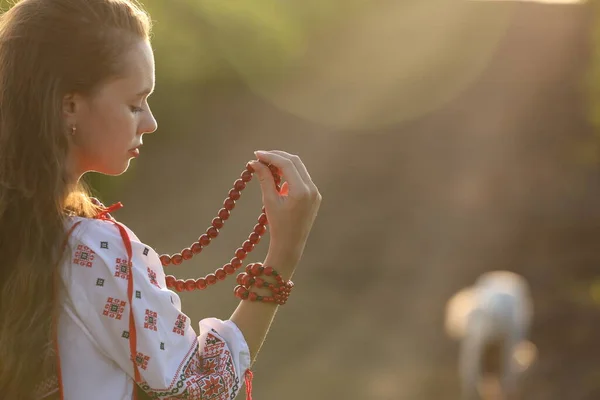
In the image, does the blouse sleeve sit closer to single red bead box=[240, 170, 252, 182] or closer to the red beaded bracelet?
the red beaded bracelet

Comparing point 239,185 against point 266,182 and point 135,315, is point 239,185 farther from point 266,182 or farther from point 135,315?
point 135,315

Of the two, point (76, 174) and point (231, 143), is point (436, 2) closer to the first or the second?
point (231, 143)

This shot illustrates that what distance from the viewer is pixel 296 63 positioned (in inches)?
598

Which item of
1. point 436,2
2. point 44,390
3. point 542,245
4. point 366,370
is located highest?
point 436,2

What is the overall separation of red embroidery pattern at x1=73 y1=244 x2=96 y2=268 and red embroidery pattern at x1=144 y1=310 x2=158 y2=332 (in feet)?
0.34

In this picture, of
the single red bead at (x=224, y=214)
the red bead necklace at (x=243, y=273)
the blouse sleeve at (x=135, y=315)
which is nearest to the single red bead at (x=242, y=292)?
the red bead necklace at (x=243, y=273)

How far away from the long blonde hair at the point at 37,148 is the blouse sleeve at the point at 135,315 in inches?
1.7

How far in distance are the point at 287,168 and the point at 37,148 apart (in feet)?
1.20

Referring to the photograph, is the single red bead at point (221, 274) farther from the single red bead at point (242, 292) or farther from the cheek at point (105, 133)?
the cheek at point (105, 133)

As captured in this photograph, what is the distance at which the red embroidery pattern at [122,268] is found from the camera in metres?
1.44

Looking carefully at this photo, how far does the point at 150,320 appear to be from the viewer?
1444 mm

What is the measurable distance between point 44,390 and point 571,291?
1008 cm

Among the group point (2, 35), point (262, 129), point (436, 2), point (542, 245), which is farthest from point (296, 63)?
point (2, 35)

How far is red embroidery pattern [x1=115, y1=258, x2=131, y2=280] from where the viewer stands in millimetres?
1437
